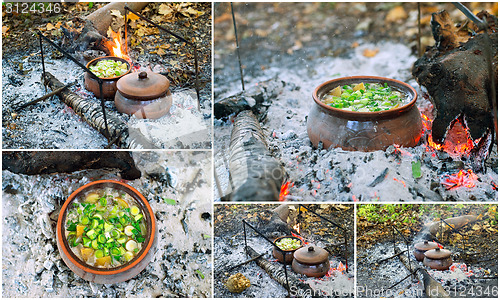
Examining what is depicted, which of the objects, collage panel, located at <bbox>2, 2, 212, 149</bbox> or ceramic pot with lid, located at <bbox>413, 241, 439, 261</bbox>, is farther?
collage panel, located at <bbox>2, 2, 212, 149</bbox>

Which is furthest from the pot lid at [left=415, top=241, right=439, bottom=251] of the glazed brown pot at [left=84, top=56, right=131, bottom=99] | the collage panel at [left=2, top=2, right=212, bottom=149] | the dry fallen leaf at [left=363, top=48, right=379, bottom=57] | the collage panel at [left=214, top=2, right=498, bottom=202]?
the dry fallen leaf at [left=363, top=48, right=379, bottom=57]

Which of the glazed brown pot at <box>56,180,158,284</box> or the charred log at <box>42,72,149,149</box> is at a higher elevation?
the charred log at <box>42,72,149,149</box>

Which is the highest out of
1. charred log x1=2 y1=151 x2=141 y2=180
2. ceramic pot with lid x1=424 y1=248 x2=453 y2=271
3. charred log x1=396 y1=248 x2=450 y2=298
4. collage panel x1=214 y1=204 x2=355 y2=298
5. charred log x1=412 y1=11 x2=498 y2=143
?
charred log x1=412 y1=11 x2=498 y2=143

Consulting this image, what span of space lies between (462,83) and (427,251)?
1467 millimetres

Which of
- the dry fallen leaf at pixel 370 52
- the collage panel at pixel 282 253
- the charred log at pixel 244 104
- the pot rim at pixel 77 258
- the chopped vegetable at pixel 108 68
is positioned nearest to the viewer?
the pot rim at pixel 77 258

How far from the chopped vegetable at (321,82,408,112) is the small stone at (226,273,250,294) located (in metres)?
1.72

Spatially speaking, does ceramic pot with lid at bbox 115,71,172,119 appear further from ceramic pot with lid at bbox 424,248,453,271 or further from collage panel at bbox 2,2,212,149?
ceramic pot with lid at bbox 424,248,453,271

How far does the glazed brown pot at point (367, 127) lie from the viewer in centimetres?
376

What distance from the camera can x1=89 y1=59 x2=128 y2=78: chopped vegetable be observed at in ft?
15.2

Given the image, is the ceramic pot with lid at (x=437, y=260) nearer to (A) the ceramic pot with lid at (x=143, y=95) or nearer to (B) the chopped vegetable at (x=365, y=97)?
(B) the chopped vegetable at (x=365, y=97)

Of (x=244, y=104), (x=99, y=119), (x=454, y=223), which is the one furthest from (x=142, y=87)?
(x=454, y=223)

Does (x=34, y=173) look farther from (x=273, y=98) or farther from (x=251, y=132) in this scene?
(x=273, y=98)

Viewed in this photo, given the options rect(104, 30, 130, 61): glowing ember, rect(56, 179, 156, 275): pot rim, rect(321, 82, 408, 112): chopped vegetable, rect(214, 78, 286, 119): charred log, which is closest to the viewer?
rect(56, 179, 156, 275): pot rim

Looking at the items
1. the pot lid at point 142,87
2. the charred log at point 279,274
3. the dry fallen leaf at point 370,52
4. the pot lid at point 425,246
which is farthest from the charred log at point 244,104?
the dry fallen leaf at point 370,52
